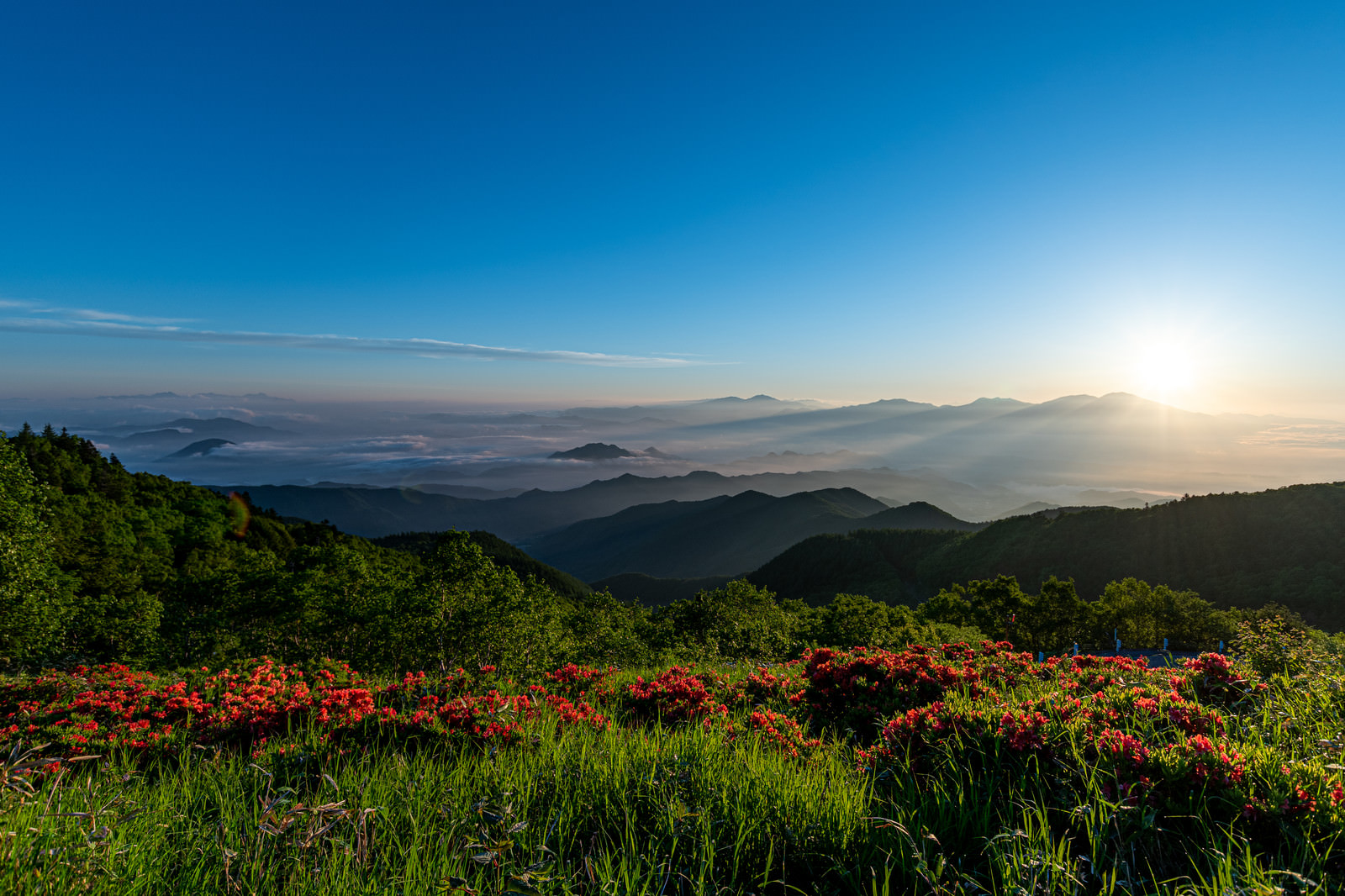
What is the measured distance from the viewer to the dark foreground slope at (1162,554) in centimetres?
9538

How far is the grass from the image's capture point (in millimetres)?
3264

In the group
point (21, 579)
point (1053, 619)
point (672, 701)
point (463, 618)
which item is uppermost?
point (672, 701)

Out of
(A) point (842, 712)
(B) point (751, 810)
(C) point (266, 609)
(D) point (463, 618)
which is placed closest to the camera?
(B) point (751, 810)

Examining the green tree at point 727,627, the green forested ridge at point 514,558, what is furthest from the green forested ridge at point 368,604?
the green forested ridge at point 514,558

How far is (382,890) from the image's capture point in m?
3.10

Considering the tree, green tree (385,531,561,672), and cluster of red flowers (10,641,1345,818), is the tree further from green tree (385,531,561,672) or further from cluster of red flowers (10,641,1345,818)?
cluster of red flowers (10,641,1345,818)

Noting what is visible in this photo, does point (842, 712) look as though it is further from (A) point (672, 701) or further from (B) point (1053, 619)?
(B) point (1053, 619)

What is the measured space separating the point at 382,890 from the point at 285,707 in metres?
5.81

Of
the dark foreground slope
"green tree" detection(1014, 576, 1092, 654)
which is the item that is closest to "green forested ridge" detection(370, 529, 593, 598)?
the dark foreground slope

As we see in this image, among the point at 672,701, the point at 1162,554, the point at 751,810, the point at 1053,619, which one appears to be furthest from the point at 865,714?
the point at 1162,554

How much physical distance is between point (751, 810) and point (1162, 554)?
15461 cm

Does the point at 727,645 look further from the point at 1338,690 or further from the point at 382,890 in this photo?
the point at 382,890

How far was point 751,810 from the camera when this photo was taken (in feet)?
14.4

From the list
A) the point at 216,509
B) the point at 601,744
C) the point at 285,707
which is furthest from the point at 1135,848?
the point at 216,509
